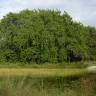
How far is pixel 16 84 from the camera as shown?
1116 centimetres

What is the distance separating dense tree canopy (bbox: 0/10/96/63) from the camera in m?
62.7

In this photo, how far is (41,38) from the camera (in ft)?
207

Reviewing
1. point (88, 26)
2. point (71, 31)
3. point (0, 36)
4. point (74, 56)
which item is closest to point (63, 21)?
point (71, 31)

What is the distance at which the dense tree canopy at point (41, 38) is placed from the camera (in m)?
62.7

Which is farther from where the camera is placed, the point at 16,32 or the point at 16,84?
the point at 16,32

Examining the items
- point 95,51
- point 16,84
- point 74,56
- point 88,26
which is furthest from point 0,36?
point 16,84

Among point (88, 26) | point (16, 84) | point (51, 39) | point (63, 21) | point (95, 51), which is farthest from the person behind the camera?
point (88, 26)

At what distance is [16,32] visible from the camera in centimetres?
6350

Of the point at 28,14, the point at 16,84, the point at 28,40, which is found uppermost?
the point at 28,14

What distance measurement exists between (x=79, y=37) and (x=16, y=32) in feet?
36.7

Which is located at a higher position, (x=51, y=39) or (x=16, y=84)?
(x=51, y=39)

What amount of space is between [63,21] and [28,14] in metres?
6.33

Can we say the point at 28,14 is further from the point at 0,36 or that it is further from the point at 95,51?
the point at 95,51

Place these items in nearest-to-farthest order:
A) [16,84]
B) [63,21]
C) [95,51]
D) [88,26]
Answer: [16,84]
[63,21]
[95,51]
[88,26]
